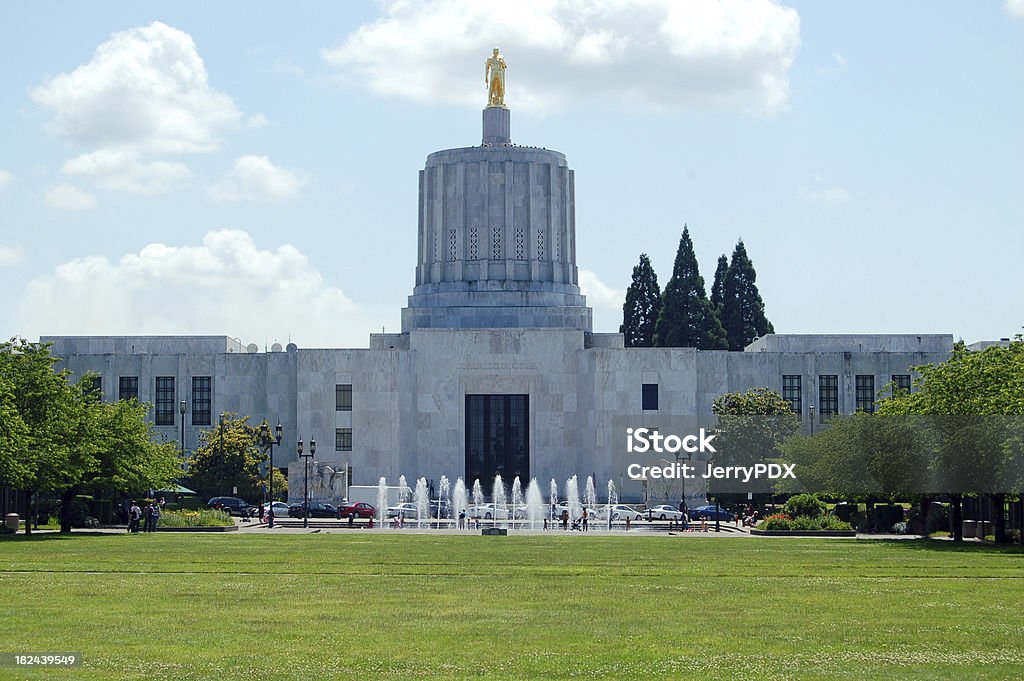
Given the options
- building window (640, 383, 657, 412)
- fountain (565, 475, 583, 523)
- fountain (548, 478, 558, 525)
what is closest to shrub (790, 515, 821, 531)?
fountain (548, 478, 558, 525)

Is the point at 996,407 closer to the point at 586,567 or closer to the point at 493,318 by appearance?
the point at 586,567

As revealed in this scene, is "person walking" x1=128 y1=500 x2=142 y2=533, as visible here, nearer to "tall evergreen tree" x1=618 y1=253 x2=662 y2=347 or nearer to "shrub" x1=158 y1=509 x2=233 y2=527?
"shrub" x1=158 y1=509 x2=233 y2=527

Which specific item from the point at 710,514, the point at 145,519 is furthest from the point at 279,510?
the point at 710,514

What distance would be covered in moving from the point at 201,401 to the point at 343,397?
29.7 feet

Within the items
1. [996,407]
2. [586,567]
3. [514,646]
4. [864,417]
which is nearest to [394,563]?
[586,567]

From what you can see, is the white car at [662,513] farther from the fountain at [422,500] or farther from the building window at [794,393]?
the building window at [794,393]

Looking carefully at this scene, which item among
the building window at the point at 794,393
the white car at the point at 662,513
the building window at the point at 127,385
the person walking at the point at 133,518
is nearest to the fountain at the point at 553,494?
the white car at the point at 662,513

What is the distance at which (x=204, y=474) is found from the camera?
7994cm

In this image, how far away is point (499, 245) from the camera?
291 feet

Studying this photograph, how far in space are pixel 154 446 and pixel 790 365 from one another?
41945 millimetres

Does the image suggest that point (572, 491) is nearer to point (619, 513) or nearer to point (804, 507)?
point (619, 513)

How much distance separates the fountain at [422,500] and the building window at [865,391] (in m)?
25.9

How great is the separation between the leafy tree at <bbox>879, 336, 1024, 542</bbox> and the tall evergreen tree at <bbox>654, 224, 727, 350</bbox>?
177 ft

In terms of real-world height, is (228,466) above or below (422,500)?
above
